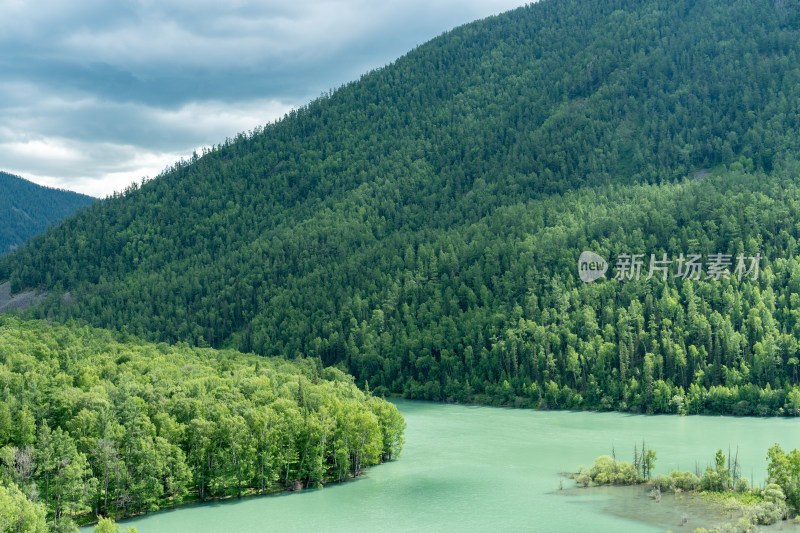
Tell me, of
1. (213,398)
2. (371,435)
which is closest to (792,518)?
(371,435)

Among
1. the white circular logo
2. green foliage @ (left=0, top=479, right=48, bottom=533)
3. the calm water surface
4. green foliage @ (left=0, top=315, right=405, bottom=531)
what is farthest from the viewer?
the white circular logo

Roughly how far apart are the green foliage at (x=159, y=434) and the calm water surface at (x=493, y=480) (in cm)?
290

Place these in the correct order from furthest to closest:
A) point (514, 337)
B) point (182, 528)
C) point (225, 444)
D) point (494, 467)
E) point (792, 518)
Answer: point (514, 337)
point (494, 467)
point (225, 444)
point (182, 528)
point (792, 518)

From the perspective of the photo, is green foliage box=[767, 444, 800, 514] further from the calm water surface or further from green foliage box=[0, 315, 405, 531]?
green foliage box=[0, 315, 405, 531]

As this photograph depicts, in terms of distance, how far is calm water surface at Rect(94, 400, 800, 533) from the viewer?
7250 centimetres

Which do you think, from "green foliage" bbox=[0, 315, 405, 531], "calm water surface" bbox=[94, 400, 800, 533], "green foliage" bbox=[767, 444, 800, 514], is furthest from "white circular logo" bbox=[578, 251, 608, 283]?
"green foliage" bbox=[767, 444, 800, 514]

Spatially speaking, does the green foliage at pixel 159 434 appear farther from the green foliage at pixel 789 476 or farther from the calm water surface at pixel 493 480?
the green foliage at pixel 789 476

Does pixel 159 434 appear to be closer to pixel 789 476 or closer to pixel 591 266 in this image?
pixel 789 476

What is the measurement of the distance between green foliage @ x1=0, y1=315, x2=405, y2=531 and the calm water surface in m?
2.90

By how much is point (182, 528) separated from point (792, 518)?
5631cm

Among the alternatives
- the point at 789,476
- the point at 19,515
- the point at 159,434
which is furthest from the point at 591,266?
the point at 19,515

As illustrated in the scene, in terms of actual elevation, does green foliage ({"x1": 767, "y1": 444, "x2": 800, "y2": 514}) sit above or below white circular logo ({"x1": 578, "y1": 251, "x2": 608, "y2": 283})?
below

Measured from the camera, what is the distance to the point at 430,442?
116 metres

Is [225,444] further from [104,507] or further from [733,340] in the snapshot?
[733,340]
